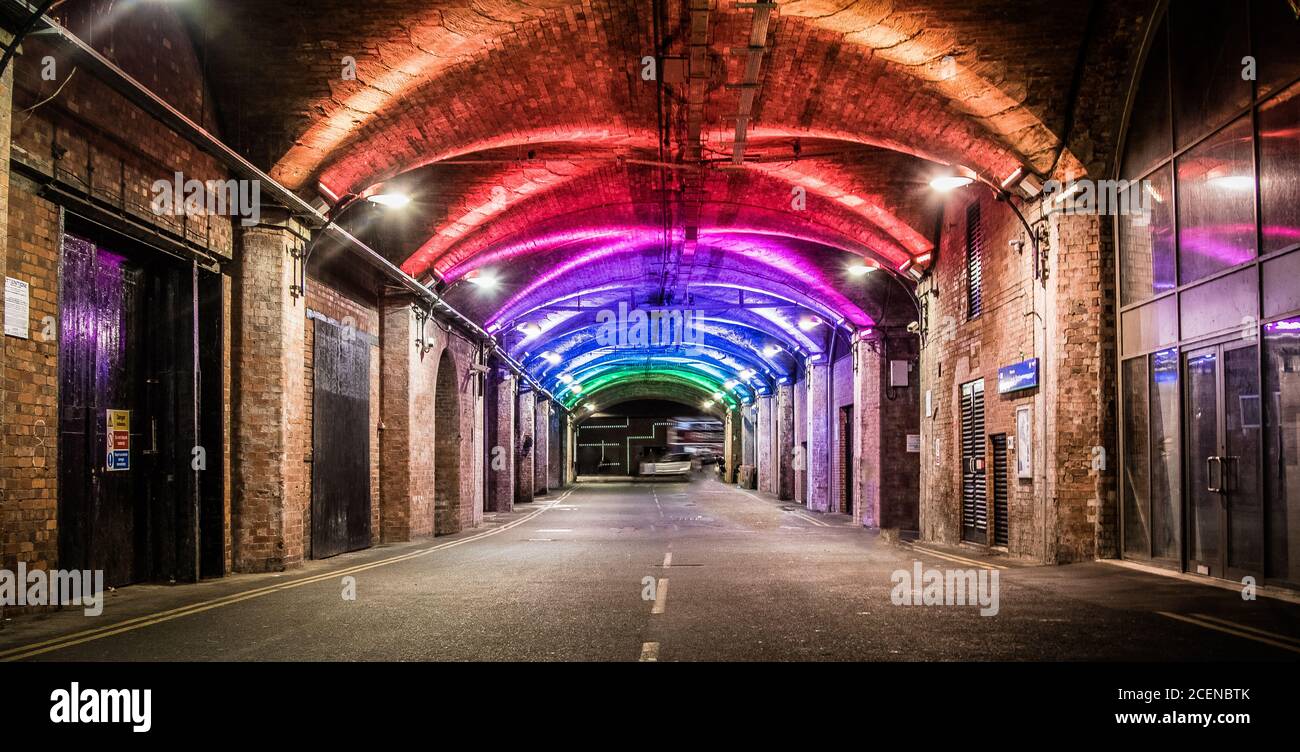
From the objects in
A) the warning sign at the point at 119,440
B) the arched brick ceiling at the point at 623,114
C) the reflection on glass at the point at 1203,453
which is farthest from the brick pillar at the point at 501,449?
the reflection on glass at the point at 1203,453

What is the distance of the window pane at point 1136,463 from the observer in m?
12.2

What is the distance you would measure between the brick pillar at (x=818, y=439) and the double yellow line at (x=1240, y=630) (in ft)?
76.5

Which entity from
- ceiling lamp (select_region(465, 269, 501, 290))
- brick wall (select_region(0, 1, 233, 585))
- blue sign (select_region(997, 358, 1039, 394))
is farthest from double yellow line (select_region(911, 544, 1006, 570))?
brick wall (select_region(0, 1, 233, 585))

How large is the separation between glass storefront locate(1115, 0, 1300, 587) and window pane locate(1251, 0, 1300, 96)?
2 centimetres

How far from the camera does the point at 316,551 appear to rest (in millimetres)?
14641

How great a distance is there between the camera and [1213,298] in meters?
10.4

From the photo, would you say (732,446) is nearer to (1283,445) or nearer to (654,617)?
(1283,445)

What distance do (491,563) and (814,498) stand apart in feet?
66.1

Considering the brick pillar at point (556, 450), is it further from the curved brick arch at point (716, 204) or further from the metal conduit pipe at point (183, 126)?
the metal conduit pipe at point (183, 126)

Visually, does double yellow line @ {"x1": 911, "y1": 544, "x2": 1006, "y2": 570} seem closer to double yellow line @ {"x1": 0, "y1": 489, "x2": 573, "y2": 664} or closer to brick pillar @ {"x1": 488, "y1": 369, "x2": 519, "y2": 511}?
double yellow line @ {"x1": 0, "y1": 489, "x2": 573, "y2": 664}

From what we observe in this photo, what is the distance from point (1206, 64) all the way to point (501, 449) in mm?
24732

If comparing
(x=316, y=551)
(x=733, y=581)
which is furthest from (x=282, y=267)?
(x=733, y=581)

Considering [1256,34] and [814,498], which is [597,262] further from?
[1256,34]
